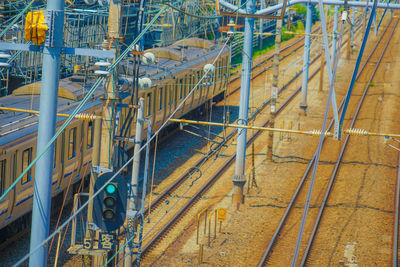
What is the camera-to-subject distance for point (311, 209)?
1828 cm

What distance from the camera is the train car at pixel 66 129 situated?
13102mm

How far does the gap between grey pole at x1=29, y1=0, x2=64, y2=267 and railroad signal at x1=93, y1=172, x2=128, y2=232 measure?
1150mm

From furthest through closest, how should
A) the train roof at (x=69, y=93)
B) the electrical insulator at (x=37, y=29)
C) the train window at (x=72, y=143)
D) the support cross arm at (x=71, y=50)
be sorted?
the train window at (x=72, y=143) → the train roof at (x=69, y=93) → the support cross arm at (x=71, y=50) → the electrical insulator at (x=37, y=29)

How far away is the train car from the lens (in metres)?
13.1

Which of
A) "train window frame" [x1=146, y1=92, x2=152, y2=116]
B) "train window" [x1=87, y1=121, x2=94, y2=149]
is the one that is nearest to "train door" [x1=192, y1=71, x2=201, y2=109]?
"train window frame" [x1=146, y1=92, x2=152, y2=116]

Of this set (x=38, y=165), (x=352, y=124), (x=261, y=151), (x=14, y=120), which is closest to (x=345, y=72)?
(x=352, y=124)

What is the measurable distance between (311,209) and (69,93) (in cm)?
762

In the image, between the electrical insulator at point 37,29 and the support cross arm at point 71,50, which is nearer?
the electrical insulator at point 37,29

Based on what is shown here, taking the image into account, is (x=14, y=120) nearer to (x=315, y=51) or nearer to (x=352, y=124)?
(x=352, y=124)

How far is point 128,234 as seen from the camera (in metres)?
9.63

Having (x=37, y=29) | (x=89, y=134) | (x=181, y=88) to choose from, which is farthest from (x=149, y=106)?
(x=37, y=29)

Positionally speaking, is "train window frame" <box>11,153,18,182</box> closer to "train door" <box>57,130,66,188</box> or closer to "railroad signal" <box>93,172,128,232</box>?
"train door" <box>57,130,66,188</box>

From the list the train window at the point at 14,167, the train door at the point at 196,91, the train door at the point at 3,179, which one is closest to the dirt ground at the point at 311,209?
the train door at the point at 196,91

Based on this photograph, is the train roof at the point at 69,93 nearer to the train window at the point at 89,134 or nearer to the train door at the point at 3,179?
the train door at the point at 3,179
